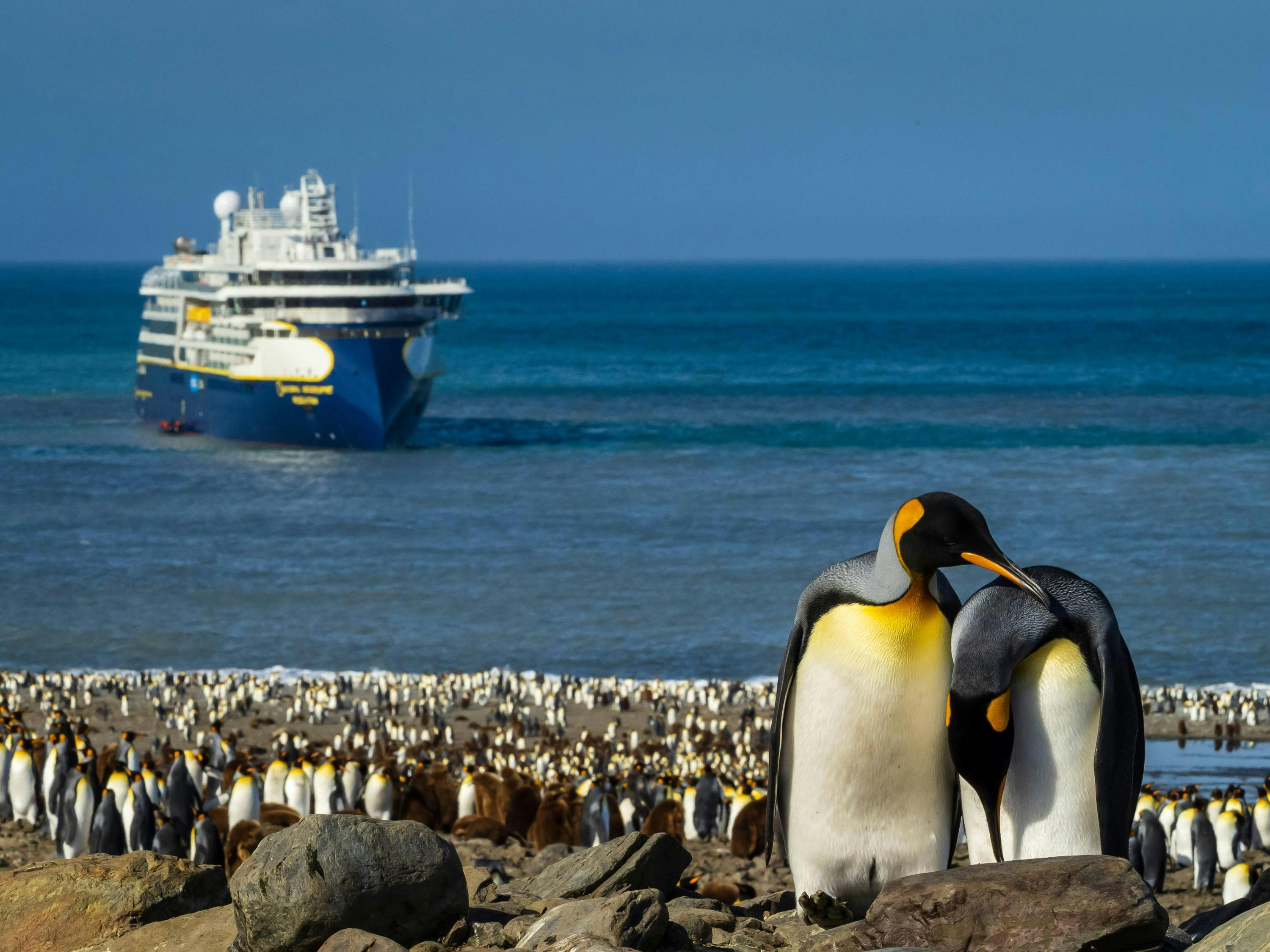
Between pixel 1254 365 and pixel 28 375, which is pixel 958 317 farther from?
pixel 28 375

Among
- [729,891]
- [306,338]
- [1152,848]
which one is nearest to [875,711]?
[729,891]

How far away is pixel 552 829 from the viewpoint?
378 inches

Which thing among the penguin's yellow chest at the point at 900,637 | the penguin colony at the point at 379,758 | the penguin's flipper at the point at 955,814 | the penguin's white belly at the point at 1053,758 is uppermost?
the penguin's yellow chest at the point at 900,637

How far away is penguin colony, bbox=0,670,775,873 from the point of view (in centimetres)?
958

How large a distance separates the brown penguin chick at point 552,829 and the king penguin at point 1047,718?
19.7ft

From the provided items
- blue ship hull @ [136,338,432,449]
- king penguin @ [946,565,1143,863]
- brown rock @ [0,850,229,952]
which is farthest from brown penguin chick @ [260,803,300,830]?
blue ship hull @ [136,338,432,449]

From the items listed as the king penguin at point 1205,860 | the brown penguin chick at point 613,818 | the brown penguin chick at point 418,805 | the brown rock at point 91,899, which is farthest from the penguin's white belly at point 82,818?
the king penguin at point 1205,860

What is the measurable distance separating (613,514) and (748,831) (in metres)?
20.3

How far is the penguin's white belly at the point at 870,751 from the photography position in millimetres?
3805

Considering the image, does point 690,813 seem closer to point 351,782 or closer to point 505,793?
point 505,793

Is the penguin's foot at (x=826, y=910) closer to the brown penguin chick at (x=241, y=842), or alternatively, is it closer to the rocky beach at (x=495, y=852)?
the rocky beach at (x=495, y=852)

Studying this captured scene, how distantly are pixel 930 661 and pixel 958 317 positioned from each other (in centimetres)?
12479

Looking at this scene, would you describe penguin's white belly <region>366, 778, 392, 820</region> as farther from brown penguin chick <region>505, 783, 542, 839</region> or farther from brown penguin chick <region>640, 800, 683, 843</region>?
brown penguin chick <region>640, 800, 683, 843</region>

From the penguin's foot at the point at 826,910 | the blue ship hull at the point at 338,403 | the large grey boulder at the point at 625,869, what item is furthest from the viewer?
the blue ship hull at the point at 338,403
